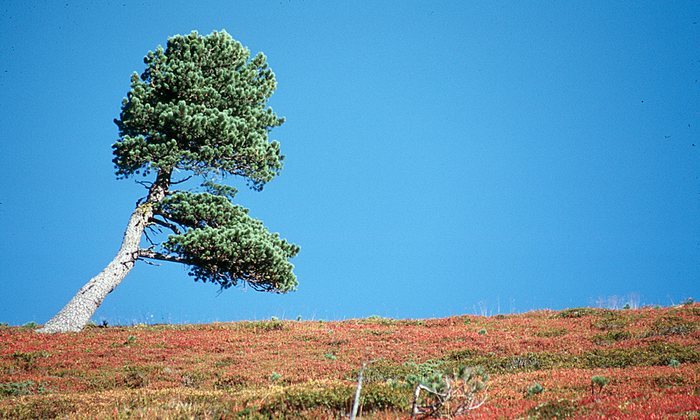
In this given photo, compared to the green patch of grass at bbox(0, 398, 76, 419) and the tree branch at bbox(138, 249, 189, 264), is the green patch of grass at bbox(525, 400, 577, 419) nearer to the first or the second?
the green patch of grass at bbox(0, 398, 76, 419)

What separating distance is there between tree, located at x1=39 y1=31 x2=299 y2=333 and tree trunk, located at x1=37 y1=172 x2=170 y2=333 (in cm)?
5

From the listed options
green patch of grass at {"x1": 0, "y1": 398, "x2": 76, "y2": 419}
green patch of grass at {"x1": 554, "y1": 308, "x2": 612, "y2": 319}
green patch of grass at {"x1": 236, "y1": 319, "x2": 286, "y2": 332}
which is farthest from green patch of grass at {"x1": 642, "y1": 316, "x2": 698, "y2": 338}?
green patch of grass at {"x1": 0, "y1": 398, "x2": 76, "y2": 419}

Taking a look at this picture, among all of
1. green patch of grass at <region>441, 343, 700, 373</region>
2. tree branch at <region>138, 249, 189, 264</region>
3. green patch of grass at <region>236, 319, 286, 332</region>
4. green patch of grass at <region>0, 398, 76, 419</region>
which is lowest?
green patch of grass at <region>0, 398, 76, 419</region>

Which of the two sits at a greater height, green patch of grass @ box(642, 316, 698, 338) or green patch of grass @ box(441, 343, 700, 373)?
green patch of grass @ box(642, 316, 698, 338)

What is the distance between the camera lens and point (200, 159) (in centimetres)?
2844

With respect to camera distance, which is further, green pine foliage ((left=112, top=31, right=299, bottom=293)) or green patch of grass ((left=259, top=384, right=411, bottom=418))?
green pine foliage ((left=112, top=31, right=299, bottom=293))

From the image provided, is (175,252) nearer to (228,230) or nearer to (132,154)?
(228,230)

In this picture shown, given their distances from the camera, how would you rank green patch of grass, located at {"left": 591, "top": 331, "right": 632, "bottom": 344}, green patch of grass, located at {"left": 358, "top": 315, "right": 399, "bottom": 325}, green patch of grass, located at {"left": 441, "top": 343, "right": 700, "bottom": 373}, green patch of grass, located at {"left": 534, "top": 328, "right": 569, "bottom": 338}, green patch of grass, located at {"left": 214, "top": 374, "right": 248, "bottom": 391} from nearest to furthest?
green patch of grass, located at {"left": 214, "top": 374, "right": 248, "bottom": 391} → green patch of grass, located at {"left": 441, "top": 343, "right": 700, "bottom": 373} → green patch of grass, located at {"left": 591, "top": 331, "right": 632, "bottom": 344} → green patch of grass, located at {"left": 534, "top": 328, "right": 569, "bottom": 338} → green patch of grass, located at {"left": 358, "top": 315, "right": 399, "bottom": 325}

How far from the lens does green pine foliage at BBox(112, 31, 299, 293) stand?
27.1 metres

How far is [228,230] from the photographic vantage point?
26.5 meters

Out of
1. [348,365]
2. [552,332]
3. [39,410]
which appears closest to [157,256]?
[348,365]

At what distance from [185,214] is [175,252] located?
1.95 m

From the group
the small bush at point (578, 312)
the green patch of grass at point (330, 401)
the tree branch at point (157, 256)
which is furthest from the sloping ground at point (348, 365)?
the tree branch at point (157, 256)

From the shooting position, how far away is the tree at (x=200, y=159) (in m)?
26.8
